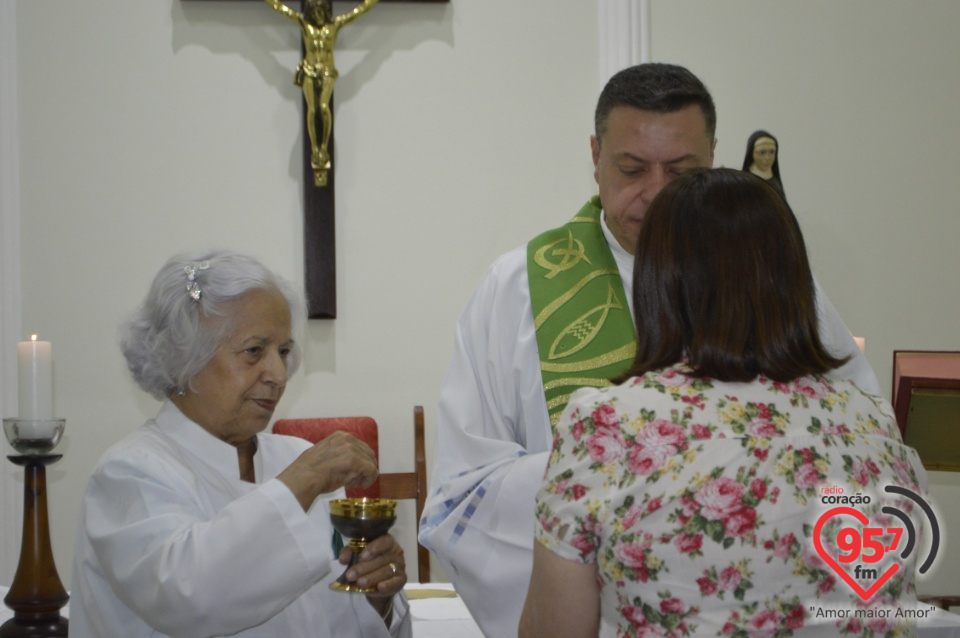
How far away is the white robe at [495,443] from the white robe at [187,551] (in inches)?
10.1

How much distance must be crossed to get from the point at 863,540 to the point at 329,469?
0.96 metres

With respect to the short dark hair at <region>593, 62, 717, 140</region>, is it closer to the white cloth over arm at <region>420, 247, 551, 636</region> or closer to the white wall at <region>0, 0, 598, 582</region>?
the white cloth over arm at <region>420, 247, 551, 636</region>

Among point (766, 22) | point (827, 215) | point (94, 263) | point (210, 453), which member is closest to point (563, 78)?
point (766, 22)

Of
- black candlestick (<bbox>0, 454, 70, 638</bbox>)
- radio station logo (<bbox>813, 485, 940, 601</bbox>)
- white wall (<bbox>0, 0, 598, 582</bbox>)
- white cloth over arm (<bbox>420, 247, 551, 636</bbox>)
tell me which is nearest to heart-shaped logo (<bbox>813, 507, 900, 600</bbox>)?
radio station logo (<bbox>813, 485, 940, 601</bbox>)

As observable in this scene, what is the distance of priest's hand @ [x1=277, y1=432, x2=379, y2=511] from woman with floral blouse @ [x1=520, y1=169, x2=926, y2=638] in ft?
1.98

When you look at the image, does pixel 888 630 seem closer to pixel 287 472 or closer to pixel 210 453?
pixel 287 472

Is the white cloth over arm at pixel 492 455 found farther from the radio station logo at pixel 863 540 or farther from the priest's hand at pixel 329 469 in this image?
the radio station logo at pixel 863 540

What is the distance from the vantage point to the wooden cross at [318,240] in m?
4.61

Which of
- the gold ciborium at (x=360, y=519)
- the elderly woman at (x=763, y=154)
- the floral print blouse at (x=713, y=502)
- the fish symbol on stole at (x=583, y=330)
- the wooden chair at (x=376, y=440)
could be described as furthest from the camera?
the elderly woman at (x=763, y=154)

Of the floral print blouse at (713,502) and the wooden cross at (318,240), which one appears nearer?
the floral print blouse at (713,502)

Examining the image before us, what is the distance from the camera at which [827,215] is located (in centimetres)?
494

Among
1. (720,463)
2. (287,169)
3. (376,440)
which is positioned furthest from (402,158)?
(720,463)

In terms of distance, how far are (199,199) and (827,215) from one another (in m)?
2.83

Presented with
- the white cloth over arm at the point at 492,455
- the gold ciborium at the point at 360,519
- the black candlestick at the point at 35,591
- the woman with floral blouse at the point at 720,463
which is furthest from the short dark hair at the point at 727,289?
the black candlestick at the point at 35,591
